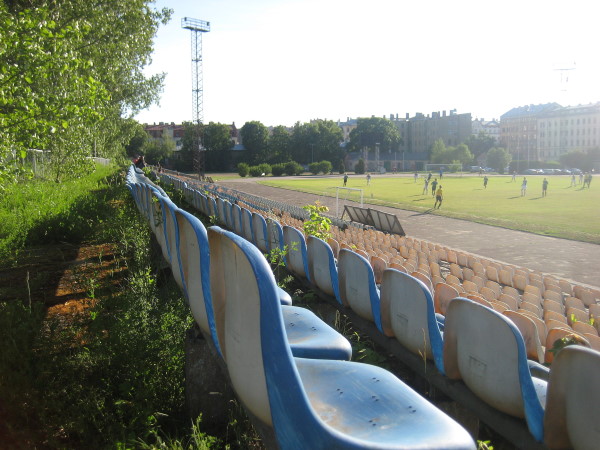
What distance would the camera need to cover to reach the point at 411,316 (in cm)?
321

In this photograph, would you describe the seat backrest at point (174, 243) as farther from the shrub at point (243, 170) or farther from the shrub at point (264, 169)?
the shrub at point (264, 169)

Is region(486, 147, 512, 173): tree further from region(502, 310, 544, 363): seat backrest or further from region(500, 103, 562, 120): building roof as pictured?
region(502, 310, 544, 363): seat backrest

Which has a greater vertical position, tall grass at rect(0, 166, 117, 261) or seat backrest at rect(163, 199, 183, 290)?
seat backrest at rect(163, 199, 183, 290)

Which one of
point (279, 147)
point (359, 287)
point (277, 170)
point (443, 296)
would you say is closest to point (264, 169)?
point (277, 170)

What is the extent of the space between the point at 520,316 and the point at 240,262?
2464mm

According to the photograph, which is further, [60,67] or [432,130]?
[432,130]

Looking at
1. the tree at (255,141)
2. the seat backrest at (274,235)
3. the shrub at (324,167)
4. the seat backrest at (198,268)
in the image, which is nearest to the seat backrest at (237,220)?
the seat backrest at (274,235)

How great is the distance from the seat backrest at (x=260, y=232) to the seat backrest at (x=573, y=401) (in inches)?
192

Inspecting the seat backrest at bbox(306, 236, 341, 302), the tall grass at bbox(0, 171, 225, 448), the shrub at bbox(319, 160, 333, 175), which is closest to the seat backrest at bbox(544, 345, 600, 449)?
the tall grass at bbox(0, 171, 225, 448)

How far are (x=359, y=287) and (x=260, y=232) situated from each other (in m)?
3.51

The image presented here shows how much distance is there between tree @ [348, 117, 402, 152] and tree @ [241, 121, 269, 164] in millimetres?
28459

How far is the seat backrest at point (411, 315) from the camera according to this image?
3.01 meters

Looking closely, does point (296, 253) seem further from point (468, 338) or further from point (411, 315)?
point (468, 338)

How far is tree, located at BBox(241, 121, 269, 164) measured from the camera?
112 meters
